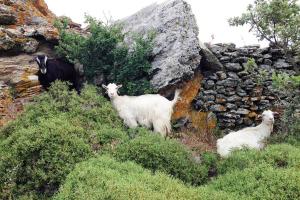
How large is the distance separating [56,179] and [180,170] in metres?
3.18

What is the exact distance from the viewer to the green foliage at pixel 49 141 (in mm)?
11852

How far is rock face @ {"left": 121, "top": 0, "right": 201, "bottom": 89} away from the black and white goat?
118 inches

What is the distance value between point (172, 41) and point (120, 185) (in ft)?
28.1

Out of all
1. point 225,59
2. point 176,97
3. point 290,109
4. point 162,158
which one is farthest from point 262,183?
point 225,59

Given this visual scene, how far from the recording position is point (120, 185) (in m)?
10.1

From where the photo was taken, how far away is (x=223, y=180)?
1189 cm

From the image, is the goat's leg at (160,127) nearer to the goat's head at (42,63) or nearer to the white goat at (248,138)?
the white goat at (248,138)

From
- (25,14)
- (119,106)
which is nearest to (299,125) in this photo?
(119,106)

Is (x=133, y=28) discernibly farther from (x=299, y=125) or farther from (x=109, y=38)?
(x=299, y=125)

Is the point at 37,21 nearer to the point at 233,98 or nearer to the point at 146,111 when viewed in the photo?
the point at 146,111

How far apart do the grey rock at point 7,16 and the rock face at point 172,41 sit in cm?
458

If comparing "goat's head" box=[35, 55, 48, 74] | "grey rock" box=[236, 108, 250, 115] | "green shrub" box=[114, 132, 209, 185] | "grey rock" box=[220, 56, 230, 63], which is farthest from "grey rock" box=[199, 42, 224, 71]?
"goat's head" box=[35, 55, 48, 74]

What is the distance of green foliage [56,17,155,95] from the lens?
55.8ft

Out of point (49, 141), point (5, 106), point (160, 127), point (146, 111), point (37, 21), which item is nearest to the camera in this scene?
point (49, 141)
